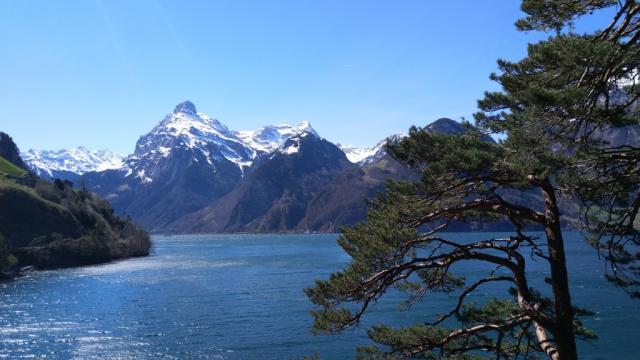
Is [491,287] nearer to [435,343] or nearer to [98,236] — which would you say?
[435,343]

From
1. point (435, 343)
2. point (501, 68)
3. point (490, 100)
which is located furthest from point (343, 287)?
point (501, 68)

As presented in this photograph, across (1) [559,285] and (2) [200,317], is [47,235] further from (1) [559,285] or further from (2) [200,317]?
(1) [559,285]

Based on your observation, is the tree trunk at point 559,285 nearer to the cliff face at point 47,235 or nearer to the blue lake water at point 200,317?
the blue lake water at point 200,317

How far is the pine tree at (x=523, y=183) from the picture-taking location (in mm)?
14281

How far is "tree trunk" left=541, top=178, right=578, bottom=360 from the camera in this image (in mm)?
15125

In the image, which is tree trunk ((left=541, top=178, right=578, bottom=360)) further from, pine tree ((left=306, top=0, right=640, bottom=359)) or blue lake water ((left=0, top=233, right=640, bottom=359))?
blue lake water ((left=0, top=233, right=640, bottom=359))

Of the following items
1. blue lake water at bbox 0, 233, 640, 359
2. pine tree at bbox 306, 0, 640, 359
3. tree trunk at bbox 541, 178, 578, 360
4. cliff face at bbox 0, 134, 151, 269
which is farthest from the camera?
cliff face at bbox 0, 134, 151, 269

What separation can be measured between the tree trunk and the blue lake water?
123 feet

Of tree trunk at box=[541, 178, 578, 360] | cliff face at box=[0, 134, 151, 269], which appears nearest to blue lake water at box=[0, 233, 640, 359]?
cliff face at box=[0, 134, 151, 269]

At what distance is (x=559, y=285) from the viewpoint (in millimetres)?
15570

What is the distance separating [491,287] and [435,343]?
243ft

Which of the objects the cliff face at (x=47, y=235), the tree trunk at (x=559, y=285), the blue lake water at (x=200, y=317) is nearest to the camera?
the tree trunk at (x=559, y=285)

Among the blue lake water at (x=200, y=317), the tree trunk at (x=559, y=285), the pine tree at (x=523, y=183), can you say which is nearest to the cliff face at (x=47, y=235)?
the blue lake water at (x=200, y=317)

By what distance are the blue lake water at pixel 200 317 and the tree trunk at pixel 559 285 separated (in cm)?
3735
